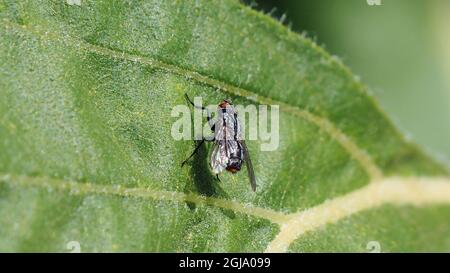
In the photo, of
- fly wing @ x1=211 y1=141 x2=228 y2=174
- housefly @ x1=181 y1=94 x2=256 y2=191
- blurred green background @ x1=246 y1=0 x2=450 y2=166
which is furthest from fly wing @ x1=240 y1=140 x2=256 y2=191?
blurred green background @ x1=246 y1=0 x2=450 y2=166

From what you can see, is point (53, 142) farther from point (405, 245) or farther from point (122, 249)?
point (405, 245)

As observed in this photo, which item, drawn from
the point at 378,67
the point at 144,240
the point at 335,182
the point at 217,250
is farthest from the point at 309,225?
the point at 378,67

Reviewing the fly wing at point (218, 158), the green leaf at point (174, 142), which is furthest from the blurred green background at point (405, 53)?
the fly wing at point (218, 158)

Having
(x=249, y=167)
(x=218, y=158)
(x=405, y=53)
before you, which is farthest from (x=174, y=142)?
(x=405, y=53)

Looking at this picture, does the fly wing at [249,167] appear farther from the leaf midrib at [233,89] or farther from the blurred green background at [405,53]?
the blurred green background at [405,53]

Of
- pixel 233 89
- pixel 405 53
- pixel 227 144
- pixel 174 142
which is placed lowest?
pixel 174 142

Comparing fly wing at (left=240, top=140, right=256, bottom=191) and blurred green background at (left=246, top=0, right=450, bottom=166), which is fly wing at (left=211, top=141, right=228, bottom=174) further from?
blurred green background at (left=246, top=0, right=450, bottom=166)

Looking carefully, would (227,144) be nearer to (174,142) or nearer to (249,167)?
(249,167)
